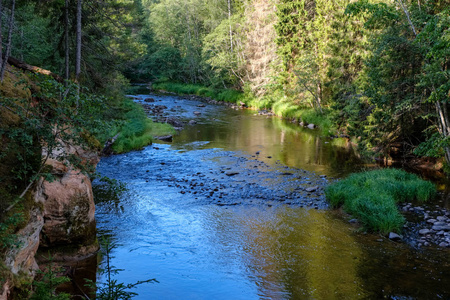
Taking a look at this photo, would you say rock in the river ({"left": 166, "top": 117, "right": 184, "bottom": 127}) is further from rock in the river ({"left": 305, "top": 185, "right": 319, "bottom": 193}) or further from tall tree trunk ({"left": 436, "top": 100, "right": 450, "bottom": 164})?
tall tree trunk ({"left": 436, "top": 100, "right": 450, "bottom": 164})

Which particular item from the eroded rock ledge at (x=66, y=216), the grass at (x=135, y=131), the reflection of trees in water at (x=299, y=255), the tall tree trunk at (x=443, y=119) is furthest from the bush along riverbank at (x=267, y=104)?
the eroded rock ledge at (x=66, y=216)

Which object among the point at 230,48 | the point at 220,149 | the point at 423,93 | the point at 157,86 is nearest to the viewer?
the point at 423,93

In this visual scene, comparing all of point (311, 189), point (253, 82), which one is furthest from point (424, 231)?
point (253, 82)

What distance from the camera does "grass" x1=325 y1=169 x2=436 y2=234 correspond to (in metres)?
11.8

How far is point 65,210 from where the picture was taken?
9672mm

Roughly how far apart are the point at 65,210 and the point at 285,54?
32.3m

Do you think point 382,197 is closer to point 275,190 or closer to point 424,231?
point 424,231

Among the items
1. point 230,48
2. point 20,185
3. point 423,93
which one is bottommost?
point 20,185

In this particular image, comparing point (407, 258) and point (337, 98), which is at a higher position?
point (337, 98)

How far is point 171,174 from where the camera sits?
1822 cm

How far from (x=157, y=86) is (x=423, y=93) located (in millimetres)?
52322

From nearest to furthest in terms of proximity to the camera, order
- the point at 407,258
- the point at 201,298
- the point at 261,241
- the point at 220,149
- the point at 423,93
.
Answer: the point at 201,298 → the point at 407,258 → the point at 261,241 → the point at 423,93 → the point at 220,149

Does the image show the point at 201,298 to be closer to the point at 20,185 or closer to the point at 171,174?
the point at 20,185

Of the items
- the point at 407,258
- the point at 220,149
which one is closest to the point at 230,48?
the point at 220,149
